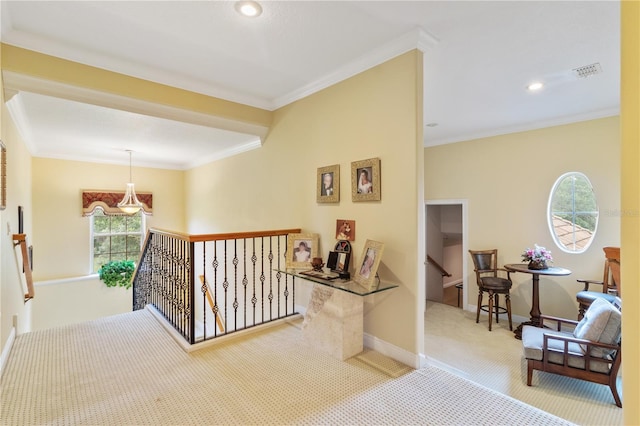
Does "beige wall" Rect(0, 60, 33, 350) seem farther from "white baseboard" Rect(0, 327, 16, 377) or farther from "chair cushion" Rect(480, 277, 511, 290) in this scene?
"chair cushion" Rect(480, 277, 511, 290)

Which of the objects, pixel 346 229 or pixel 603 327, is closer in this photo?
pixel 603 327

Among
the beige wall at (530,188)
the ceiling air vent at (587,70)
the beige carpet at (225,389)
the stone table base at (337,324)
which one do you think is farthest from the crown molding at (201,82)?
the beige wall at (530,188)

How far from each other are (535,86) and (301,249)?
3.11 meters

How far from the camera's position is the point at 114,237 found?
251 inches

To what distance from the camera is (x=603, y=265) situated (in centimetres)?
397

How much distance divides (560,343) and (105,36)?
5029 mm

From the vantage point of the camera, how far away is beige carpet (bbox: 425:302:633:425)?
267 centimetres

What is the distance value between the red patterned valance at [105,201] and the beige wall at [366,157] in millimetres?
3810

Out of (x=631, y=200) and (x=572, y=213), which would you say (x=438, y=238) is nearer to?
(x=572, y=213)

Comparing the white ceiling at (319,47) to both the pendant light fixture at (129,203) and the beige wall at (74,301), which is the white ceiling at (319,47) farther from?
the beige wall at (74,301)

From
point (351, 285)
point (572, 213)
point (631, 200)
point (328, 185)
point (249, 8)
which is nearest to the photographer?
point (631, 200)

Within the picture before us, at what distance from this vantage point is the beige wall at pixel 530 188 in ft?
13.0

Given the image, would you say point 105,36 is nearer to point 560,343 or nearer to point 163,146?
point 163,146

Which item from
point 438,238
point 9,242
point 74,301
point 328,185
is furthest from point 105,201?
point 438,238
